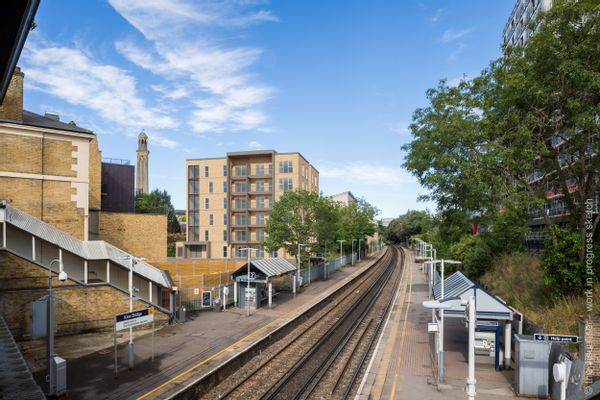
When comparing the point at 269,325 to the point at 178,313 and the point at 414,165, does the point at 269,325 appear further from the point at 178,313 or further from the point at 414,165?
the point at 414,165

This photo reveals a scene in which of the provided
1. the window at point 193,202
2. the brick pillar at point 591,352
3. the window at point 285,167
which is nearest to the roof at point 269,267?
the brick pillar at point 591,352

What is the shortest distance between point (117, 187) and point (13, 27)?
4333cm

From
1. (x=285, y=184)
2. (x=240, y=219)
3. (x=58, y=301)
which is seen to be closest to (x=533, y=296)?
(x=58, y=301)

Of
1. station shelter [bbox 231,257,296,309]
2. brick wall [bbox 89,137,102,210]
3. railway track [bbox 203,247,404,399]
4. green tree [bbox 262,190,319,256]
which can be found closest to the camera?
railway track [bbox 203,247,404,399]

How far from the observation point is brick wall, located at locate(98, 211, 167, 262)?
37750 mm

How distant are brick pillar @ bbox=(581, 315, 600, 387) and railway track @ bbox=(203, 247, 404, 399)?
23.9ft

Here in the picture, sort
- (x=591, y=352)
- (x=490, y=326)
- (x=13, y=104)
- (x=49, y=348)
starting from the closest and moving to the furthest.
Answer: (x=591, y=352)
(x=49, y=348)
(x=490, y=326)
(x=13, y=104)

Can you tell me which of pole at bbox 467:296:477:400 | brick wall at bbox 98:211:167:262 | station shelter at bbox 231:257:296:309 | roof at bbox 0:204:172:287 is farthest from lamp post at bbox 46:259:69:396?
brick wall at bbox 98:211:167:262

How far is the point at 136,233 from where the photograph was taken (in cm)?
3931

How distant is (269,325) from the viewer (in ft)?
77.5

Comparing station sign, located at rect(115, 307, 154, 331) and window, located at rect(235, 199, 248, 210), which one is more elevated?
Result: window, located at rect(235, 199, 248, 210)

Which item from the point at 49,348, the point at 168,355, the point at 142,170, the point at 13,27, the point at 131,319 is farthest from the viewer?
the point at 142,170

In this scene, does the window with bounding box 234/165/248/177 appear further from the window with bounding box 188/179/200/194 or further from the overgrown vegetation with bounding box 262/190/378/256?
the overgrown vegetation with bounding box 262/190/378/256

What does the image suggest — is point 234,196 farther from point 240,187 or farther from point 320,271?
point 320,271
